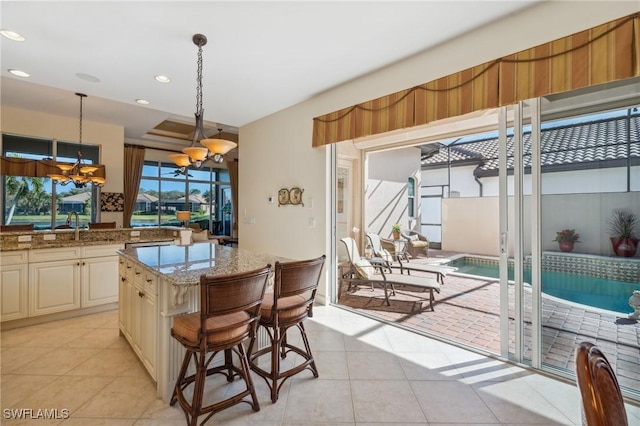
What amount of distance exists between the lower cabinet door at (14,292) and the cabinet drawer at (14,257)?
0.04 metres

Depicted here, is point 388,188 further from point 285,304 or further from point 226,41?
point 285,304

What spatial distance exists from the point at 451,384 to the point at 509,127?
2.20 meters

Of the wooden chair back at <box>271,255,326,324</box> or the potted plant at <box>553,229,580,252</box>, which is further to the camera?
the potted plant at <box>553,229,580,252</box>

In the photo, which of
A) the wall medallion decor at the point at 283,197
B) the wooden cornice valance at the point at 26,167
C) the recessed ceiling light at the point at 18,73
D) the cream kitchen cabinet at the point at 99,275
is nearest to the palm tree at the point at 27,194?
the wooden cornice valance at the point at 26,167

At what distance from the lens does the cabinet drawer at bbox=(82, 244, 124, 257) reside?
3.50 m

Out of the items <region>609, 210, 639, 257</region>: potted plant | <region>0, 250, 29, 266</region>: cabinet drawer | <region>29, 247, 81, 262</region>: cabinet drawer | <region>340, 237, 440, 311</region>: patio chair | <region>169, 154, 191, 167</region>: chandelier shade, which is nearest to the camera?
<region>609, 210, 639, 257</region>: potted plant

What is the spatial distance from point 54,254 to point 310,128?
348 centimetres

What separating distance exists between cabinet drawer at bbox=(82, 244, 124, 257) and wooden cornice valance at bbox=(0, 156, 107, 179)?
276 cm

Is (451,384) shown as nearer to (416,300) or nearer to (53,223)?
(416,300)

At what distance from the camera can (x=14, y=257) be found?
10.1 ft

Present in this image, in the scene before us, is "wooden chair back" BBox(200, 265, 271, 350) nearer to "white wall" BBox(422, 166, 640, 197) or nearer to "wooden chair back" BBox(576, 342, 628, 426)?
"wooden chair back" BBox(576, 342, 628, 426)

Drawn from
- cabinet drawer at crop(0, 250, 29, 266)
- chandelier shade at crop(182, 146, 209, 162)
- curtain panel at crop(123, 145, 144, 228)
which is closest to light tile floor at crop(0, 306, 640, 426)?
cabinet drawer at crop(0, 250, 29, 266)

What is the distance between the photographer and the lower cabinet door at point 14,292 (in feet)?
9.98

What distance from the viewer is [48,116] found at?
18.5 ft
